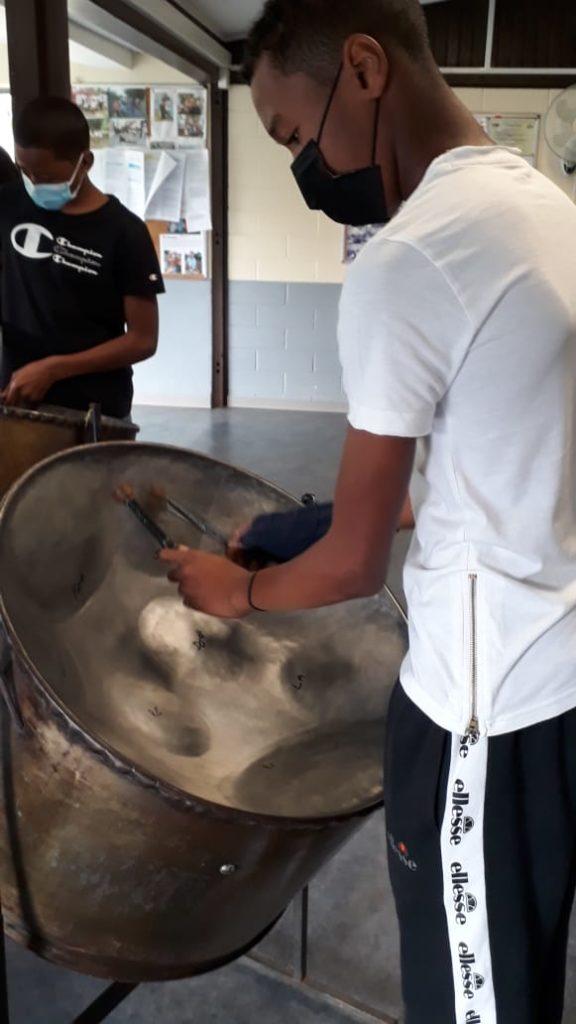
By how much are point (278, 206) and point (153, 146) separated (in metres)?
0.68

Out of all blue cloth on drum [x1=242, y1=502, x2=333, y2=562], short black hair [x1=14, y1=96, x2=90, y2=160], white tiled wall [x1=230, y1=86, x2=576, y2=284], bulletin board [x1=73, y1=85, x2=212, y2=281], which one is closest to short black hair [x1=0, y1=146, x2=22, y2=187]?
short black hair [x1=14, y1=96, x2=90, y2=160]

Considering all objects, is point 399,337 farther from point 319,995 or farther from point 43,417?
point 319,995

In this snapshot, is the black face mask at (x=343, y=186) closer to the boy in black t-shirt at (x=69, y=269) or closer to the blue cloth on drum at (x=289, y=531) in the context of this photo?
the blue cloth on drum at (x=289, y=531)

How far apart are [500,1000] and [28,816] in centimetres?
41

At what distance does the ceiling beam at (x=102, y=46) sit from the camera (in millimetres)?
3732

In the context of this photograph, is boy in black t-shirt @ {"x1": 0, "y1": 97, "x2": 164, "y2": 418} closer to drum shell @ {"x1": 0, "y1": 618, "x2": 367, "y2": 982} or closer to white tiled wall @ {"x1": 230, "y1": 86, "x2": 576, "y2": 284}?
drum shell @ {"x1": 0, "y1": 618, "x2": 367, "y2": 982}

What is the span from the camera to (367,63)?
603mm

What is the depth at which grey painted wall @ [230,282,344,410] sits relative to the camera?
4.79 metres

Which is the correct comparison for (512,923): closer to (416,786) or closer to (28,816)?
(416,786)

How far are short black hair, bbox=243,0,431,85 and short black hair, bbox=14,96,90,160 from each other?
0.94 m

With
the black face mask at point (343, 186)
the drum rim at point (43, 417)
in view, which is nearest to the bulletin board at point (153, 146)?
the drum rim at point (43, 417)

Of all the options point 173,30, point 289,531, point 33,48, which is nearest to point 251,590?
point 289,531

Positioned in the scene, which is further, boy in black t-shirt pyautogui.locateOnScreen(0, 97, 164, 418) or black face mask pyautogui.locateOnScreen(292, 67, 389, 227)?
boy in black t-shirt pyautogui.locateOnScreen(0, 97, 164, 418)

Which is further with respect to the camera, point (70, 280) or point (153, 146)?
point (153, 146)
